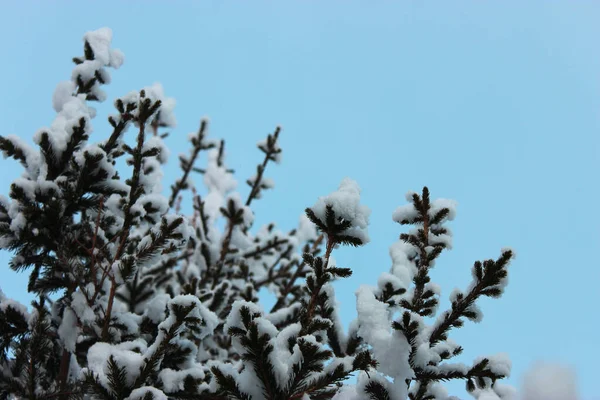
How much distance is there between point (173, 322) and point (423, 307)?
4.44 feet

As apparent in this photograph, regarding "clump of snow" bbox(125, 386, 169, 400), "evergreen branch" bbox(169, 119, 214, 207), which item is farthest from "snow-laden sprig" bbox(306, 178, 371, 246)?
"evergreen branch" bbox(169, 119, 214, 207)

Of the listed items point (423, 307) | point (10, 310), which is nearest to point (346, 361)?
point (423, 307)

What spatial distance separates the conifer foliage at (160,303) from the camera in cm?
229

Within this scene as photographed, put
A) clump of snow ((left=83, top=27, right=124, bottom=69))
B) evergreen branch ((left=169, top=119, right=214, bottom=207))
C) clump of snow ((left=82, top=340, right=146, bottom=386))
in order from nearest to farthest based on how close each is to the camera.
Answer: clump of snow ((left=82, top=340, right=146, bottom=386)), clump of snow ((left=83, top=27, right=124, bottom=69)), evergreen branch ((left=169, top=119, right=214, bottom=207))

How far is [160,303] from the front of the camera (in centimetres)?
385

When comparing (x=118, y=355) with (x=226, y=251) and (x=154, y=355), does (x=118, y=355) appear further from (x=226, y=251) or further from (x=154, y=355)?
(x=226, y=251)

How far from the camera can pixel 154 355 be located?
100 inches

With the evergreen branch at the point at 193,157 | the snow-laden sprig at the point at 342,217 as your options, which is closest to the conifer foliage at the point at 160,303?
the snow-laden sprig at the point at 342,217

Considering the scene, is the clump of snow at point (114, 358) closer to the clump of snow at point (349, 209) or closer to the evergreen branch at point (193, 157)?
the clump of snow at point (349, 209)

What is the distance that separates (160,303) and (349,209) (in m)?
2.20

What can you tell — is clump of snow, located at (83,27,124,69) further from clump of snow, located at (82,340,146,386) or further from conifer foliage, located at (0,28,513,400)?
clump of snow, located at (82,340,146,386)

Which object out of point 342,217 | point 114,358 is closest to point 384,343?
point 342,217

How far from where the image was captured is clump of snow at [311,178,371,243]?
2281mm

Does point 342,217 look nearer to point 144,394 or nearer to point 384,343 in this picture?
point 384,343
